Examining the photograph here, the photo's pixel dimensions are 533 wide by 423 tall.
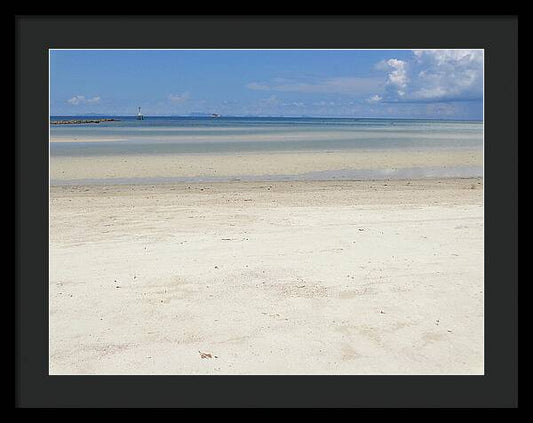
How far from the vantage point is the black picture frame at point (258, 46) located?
207 cm

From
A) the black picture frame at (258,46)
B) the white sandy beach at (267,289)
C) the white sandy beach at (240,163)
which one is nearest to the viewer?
the black picture frame at (258,46)

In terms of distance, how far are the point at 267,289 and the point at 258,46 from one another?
1.95 meters

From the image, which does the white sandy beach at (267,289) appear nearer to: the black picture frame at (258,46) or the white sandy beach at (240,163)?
the black picture frame at (258,46)

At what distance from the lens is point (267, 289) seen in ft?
12.5

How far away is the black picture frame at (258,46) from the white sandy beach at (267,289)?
20.2 inches

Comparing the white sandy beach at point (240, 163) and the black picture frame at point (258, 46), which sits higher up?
the white sandy beach at point (240, 163)

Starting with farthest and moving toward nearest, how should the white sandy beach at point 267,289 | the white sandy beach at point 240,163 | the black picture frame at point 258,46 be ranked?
the white sandy beach at point 240,163
the white sandy beach at point 267,289
the black picture frame at point 258,46

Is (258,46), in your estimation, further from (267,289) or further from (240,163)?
(240,163)

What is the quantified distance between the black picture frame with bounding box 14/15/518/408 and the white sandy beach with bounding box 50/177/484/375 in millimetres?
513

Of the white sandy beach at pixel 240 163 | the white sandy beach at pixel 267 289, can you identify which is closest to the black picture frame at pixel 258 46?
the white sandy beach at pixel 267 289

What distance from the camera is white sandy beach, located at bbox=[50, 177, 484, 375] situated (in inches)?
111
